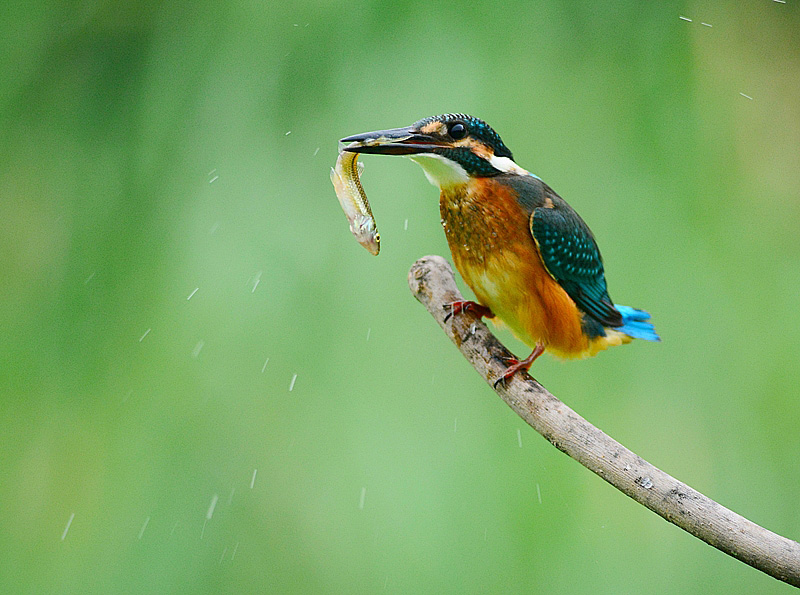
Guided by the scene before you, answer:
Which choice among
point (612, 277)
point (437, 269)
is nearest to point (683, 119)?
point (612, 277)

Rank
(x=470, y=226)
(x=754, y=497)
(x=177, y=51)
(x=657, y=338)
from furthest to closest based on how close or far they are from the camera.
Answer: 1. (x=177, y=51)
2. (x=754, y=497)
3. (x=657, y=338)
4. (x=470, y=226)

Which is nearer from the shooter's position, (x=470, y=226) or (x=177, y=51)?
(x=470, y=226)

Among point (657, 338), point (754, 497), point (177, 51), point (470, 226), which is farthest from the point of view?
point (177, 51)

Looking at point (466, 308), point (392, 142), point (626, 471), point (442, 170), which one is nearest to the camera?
point (626, 471)

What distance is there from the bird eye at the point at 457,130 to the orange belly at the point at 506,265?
0.31 ft

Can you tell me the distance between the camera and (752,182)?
75.9 inches

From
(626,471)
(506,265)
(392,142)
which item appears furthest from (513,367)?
(392,142)

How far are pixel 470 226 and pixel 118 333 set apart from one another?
111 centimetres

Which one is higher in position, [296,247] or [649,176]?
[649,176]

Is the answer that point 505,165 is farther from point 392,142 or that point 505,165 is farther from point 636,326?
point 636,326

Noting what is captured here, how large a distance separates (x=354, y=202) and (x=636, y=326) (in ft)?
1.93

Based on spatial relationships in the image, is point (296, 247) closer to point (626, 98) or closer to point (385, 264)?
point (385, 264)

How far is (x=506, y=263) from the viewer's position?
123cm

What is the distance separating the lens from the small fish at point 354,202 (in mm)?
1214
